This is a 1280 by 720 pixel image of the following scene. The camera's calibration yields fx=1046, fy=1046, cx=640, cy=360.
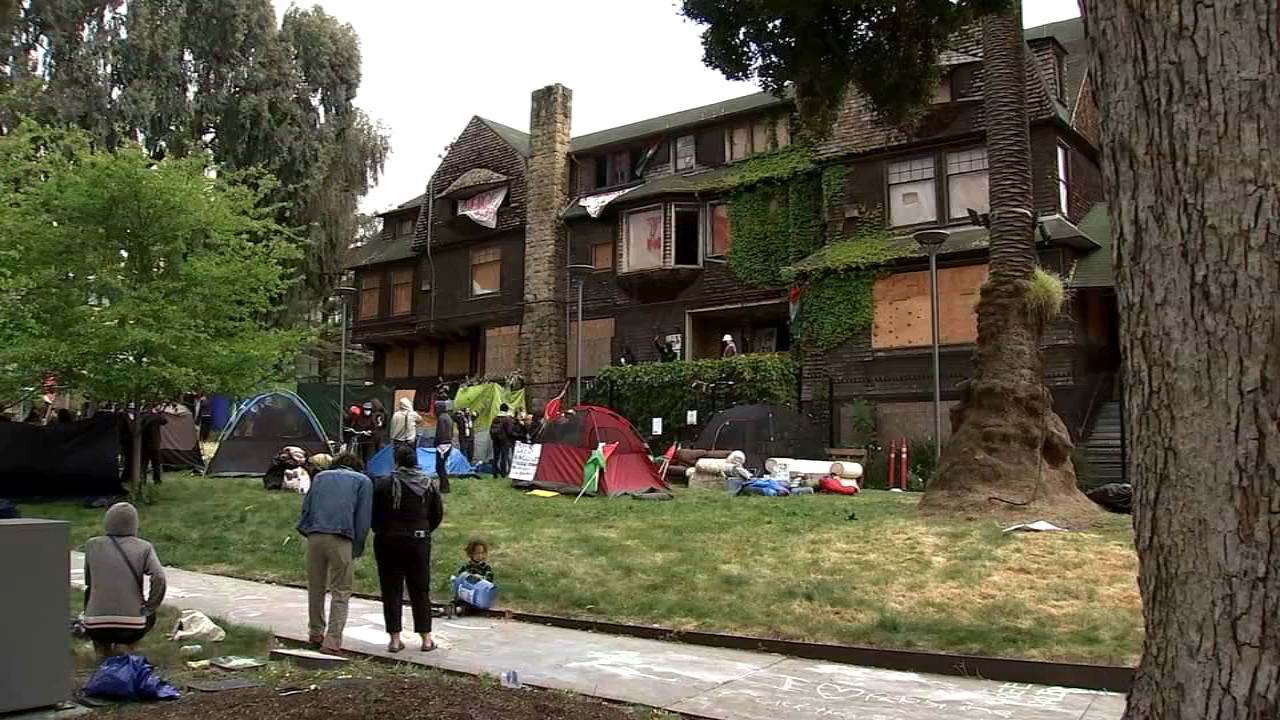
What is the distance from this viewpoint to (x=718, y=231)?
98.1ft

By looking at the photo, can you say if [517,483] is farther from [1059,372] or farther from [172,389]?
[1059,372]

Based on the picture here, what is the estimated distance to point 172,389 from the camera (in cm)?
1692

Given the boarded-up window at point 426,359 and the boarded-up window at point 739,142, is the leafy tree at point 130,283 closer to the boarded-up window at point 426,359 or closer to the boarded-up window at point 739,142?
the boarded-up window at point 739,142

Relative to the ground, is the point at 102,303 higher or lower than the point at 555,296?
lower

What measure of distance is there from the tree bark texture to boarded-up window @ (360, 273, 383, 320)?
37.0 meters

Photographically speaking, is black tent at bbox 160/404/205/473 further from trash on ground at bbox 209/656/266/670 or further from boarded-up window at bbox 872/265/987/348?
trash on ground at bbox 209/656/266/670

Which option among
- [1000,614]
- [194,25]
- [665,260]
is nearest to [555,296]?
[665,260]

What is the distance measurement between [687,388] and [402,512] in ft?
62.6

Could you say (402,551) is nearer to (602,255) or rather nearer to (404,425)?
(404,425)

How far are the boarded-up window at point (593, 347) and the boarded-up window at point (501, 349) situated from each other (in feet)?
7.05

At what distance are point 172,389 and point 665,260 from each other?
15933mm

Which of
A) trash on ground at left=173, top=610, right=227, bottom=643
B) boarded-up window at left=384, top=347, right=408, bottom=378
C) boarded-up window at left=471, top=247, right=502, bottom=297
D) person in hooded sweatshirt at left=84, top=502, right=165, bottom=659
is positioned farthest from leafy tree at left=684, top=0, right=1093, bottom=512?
boarded-up window at left=384, top=347, right=408, bottom=378

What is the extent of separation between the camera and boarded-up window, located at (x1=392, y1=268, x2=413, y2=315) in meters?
38.0

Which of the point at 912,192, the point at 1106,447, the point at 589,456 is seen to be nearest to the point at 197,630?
the point at 589,456
